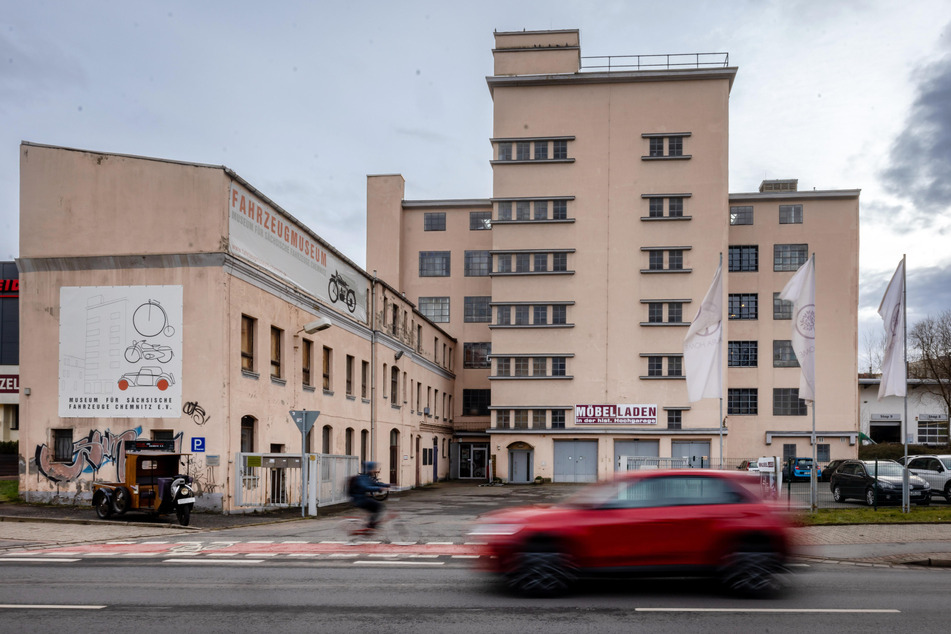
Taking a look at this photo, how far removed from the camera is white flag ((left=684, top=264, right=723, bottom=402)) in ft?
81.7

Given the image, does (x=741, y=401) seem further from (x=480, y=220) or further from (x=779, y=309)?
(x=480, y=220)

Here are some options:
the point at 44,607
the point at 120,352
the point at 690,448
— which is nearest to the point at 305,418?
the point at 120,352

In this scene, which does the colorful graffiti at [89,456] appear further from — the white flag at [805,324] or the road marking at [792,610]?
the white flag at [805,324]

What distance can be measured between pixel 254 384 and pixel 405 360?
2039 centimetres

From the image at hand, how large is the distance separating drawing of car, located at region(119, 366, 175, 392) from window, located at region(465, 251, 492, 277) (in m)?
39.9

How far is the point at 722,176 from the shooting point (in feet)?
172

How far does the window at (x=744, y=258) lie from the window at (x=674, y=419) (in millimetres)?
12891

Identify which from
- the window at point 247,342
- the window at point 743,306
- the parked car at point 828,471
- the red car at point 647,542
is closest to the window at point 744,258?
the window at point 743,306

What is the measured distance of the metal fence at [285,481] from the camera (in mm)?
23953

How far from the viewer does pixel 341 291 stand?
34.2 m

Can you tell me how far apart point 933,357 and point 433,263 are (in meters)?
43.6

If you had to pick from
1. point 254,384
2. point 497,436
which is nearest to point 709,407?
point 497,436

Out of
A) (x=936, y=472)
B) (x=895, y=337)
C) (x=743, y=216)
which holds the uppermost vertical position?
(x=743, y=216)

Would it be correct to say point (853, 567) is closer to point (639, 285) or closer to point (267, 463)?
point (267, 463)
